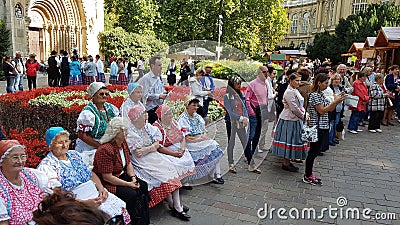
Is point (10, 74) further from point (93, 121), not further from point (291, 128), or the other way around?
point (291, 128)

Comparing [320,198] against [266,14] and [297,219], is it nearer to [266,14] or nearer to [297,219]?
[297,219]

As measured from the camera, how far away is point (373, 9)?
1368 inches

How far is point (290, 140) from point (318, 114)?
2.36 feet

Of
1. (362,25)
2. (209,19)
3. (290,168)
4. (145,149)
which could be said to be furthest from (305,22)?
(145,149)

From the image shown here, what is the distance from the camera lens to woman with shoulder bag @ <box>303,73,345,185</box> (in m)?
5.13

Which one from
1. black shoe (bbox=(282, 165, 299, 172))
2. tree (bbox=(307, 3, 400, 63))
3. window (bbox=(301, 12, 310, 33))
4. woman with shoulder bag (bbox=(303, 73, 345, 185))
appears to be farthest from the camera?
window (bbox=(301, 12, 310, 33))

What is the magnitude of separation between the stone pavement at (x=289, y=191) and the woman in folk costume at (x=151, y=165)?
0.29m

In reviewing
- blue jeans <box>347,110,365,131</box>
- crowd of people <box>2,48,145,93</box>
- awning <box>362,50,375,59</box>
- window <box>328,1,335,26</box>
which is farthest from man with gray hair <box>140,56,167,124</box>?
window <box>328,1,335,26</box>

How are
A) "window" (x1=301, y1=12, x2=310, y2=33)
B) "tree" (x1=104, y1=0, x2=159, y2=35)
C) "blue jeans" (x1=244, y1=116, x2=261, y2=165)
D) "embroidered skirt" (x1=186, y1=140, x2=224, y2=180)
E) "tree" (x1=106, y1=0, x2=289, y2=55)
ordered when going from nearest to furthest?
"embroidered skirt" (x1=186, y1=140, x2=224, y2=180), "blue jeans" (x1=244, y1=116, x2=261, y2=165), "tree" (x1=106, y1=0, x2=289, y2=55), "tree" (x1=104, y1=0, x2=159, y2=35), "window" (x1=301, y1=12, x2=310, y2=33)

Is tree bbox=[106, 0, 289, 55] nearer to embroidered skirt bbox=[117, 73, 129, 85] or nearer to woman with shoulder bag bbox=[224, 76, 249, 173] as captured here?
embroidered skirt bbox=[117, 73, 129, 85]

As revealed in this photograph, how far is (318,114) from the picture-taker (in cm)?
522

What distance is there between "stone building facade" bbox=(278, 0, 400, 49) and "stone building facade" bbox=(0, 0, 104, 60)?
4356 centimetres

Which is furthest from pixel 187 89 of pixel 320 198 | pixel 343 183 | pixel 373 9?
pixel 373 9

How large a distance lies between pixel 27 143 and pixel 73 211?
2.96 metres
